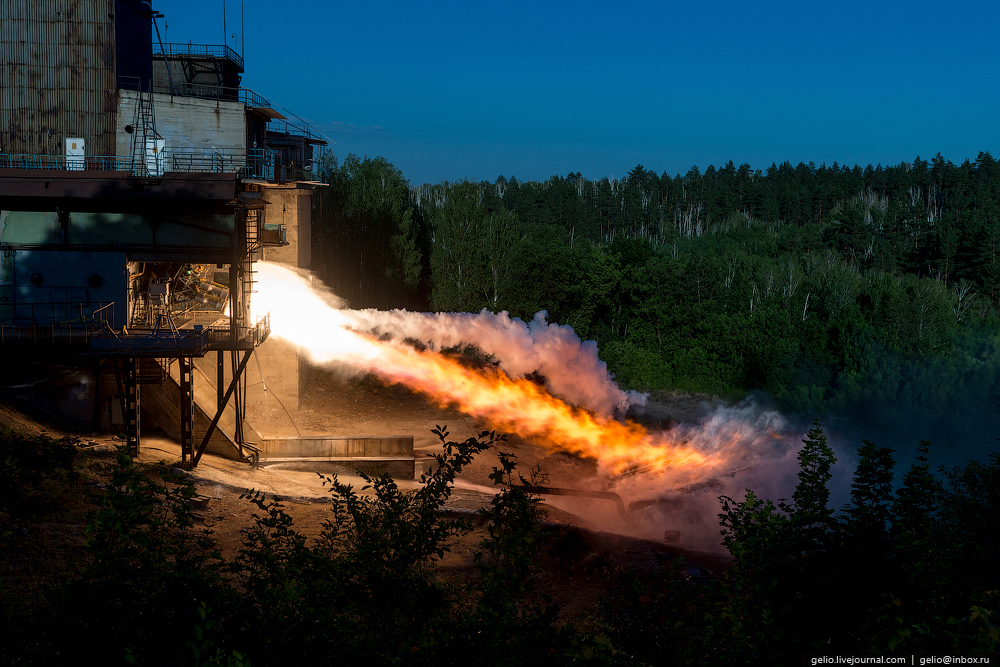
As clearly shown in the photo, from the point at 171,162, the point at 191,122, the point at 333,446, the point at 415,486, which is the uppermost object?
the point at 191,122

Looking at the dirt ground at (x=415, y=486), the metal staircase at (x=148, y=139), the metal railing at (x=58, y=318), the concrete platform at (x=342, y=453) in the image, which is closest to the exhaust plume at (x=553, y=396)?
the dirt ground at (x=415, y=486)

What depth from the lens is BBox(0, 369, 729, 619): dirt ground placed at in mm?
20438

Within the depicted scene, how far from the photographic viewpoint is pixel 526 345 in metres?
33.9

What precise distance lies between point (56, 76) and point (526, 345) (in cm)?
2531

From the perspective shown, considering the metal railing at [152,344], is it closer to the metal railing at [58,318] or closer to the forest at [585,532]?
the metal railing at [58,318]

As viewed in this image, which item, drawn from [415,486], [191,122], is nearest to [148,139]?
[191,122]

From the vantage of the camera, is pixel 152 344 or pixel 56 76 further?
pixel 56 76

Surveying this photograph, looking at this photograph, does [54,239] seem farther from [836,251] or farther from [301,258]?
[836,251]

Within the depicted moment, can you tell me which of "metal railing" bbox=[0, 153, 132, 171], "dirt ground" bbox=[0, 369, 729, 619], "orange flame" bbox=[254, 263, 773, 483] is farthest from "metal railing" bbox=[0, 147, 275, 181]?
"dirt ground" bbox=[0, 369, 729, 619]

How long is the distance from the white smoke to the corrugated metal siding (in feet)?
50.1

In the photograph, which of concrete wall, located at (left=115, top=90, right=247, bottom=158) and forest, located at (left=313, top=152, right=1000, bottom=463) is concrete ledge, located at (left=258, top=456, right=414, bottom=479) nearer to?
concrete wall, located at (left=115, top=90, right=247, bottom=158)

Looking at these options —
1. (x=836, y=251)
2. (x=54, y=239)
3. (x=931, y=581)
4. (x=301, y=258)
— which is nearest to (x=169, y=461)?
(x=54, y=239)

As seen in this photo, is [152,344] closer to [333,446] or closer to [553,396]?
[333,446]

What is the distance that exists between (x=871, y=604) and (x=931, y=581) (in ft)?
4.49
